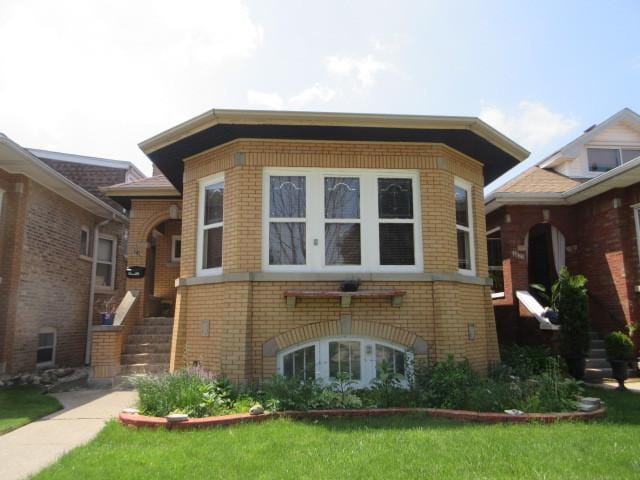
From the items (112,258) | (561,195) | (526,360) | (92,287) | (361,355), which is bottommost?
(526,360)

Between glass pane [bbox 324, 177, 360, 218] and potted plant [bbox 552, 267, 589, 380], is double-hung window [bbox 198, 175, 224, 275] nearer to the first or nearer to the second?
glass pane [bbox 324, 177, 360, 218]

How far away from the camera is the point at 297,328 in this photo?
7.50 m

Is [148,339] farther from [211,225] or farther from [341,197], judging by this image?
[341,197]

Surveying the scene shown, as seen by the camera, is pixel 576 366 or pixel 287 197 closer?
pixel 287 197

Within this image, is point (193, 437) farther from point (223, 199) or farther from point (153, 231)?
point (153, 231)

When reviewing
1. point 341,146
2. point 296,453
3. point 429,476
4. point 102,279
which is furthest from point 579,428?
point 102,279

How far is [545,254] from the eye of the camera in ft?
45.5

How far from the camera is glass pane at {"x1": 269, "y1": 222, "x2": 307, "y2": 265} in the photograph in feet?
25.6

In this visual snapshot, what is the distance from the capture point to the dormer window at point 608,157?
45.7 ft

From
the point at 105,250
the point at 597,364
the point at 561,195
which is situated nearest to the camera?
the point at 597,364

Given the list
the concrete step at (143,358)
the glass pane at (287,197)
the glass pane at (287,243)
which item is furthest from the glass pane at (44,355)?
the glass pane at (287,197)

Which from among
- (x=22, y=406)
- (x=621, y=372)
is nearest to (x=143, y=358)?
(x=22, y=406)

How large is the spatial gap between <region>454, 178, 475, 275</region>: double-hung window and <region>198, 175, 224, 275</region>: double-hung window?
4176 millimetres

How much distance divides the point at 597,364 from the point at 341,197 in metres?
6.92
